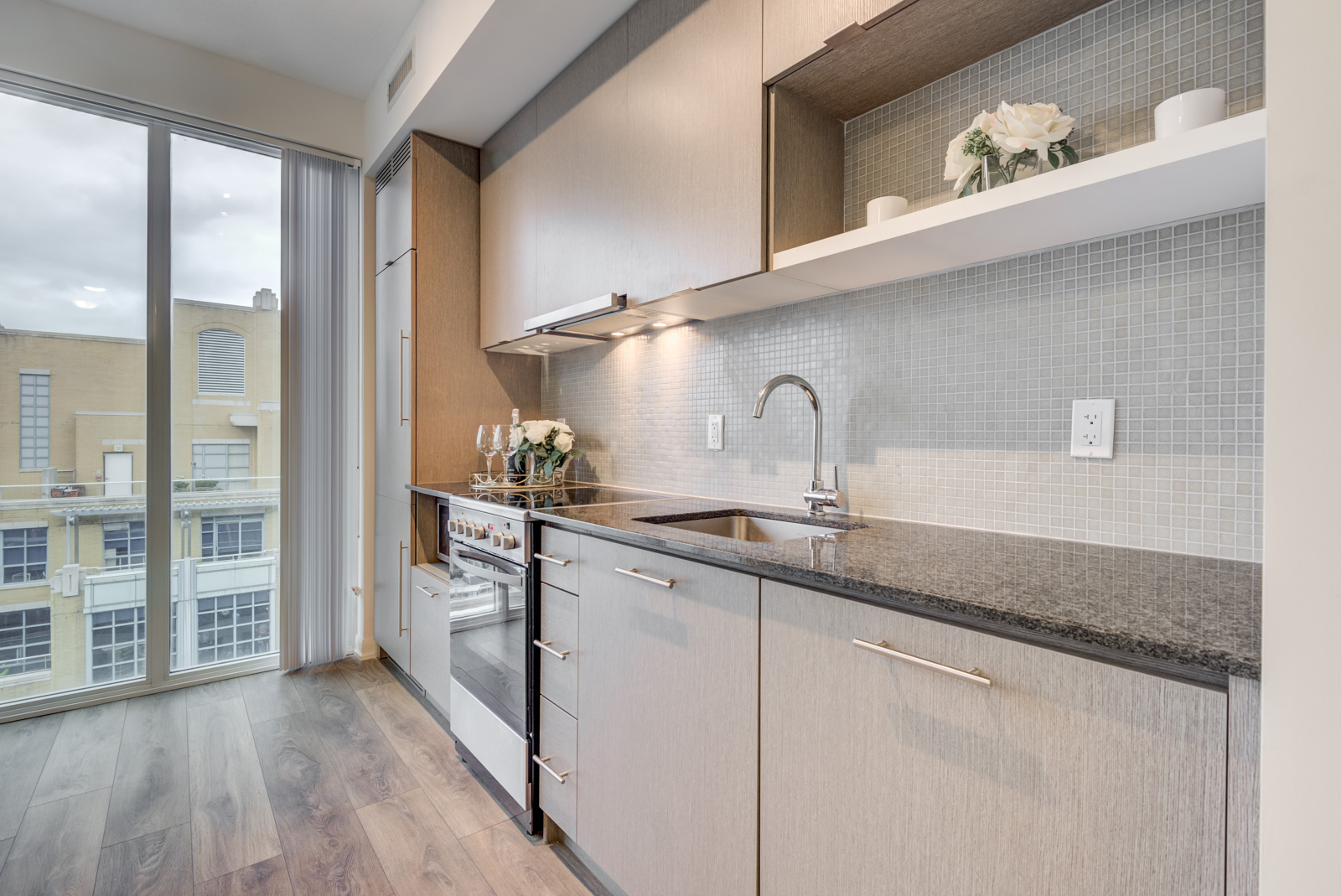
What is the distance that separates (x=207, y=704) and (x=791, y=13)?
10.6 feet

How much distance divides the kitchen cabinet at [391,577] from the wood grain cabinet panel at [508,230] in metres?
0.91

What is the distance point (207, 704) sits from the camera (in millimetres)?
2607

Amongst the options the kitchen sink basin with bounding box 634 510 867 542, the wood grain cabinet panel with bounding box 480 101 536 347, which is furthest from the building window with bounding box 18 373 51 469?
the kitchen sink basin with bounding box 634 510 867 542

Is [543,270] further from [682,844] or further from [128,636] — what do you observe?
[128,636]

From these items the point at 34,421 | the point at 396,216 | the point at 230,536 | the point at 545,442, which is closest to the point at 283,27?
the point at 396,216

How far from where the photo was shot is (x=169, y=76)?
8.71 ft

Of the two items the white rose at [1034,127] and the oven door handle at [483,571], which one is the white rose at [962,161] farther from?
the oven door handle at [483,571]

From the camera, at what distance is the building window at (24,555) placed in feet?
8.13

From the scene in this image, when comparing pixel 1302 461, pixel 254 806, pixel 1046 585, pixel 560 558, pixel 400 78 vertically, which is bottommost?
pixel 254 806

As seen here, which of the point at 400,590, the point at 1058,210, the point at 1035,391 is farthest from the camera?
the point at 400,590

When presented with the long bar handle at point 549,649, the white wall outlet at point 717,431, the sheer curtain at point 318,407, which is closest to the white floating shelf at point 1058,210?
the white wall outlet at point 717,431

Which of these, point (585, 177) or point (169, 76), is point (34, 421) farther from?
point (585, 177)

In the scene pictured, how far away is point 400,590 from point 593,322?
5.17 feet

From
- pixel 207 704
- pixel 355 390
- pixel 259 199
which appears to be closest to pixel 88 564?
pixel 207 704
